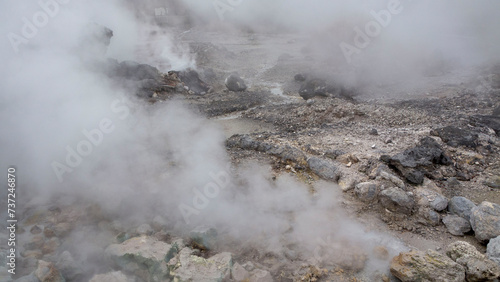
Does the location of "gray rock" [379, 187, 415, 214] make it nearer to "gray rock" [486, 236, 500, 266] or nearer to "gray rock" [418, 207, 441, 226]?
"gray rock" [418, 207, 441, 226]

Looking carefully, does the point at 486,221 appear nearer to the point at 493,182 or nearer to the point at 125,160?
the point at 493,182

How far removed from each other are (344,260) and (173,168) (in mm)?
2631

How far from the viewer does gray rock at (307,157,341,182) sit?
4.65 m

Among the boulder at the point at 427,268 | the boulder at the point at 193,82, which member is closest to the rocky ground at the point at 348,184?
the boulder at the point at 427,268

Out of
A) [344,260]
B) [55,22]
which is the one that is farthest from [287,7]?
[344,260]

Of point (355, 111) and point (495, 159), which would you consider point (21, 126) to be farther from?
point (495, 159)

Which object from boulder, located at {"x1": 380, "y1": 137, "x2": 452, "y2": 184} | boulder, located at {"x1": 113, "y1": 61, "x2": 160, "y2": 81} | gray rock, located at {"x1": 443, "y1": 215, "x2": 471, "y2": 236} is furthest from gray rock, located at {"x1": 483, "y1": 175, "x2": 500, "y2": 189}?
boulder, located at {"x1": 113, "y1": 61, "x2": 160, "y2": 81}

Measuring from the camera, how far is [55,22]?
5.52m

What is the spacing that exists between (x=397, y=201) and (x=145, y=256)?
3.00m

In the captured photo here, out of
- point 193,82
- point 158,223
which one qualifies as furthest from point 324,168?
point 193,82

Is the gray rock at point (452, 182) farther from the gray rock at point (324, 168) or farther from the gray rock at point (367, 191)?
the gray rock at point (324, 168)

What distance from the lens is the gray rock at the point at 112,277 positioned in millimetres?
2900

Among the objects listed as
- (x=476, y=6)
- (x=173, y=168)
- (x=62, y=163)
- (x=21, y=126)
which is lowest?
(x=173, y=168)

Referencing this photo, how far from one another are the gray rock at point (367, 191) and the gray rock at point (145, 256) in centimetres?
244
